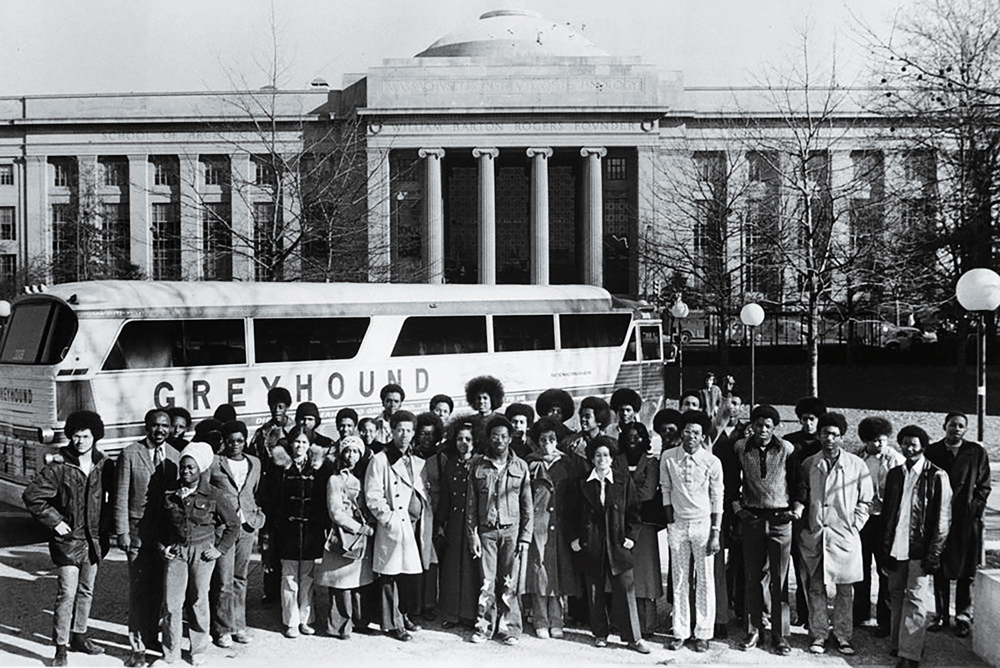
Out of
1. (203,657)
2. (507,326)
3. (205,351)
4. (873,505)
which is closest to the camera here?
(203,657)

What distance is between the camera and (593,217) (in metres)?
52.2

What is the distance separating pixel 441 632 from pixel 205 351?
627 centimetres

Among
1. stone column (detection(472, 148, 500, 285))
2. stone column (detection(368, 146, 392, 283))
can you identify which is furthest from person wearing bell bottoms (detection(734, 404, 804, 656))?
stone column (detection(472, 148, 500, 285))

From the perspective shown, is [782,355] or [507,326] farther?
[782,355]

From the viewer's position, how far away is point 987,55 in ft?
56.9

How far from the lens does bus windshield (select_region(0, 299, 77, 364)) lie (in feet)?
37.7

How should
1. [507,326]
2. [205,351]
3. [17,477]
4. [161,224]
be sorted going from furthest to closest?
[161,224] < [507,326] < [205,351] < [17,477]

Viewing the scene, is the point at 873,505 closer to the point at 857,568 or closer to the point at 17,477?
the point at 857,568

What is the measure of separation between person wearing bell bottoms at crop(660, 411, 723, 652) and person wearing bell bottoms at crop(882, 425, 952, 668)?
1.37m

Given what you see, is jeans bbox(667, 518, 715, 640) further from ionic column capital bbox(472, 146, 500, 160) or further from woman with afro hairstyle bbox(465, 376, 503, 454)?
ionic column capital bbox(472, 146, 500, 160)

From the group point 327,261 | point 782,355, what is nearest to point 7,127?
point 327,261

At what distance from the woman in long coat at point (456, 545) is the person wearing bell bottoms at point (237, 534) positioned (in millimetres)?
1581

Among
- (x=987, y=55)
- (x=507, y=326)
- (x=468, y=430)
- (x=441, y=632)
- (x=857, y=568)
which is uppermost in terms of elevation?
(x=987, y=55)

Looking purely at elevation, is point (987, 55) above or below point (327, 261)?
above
